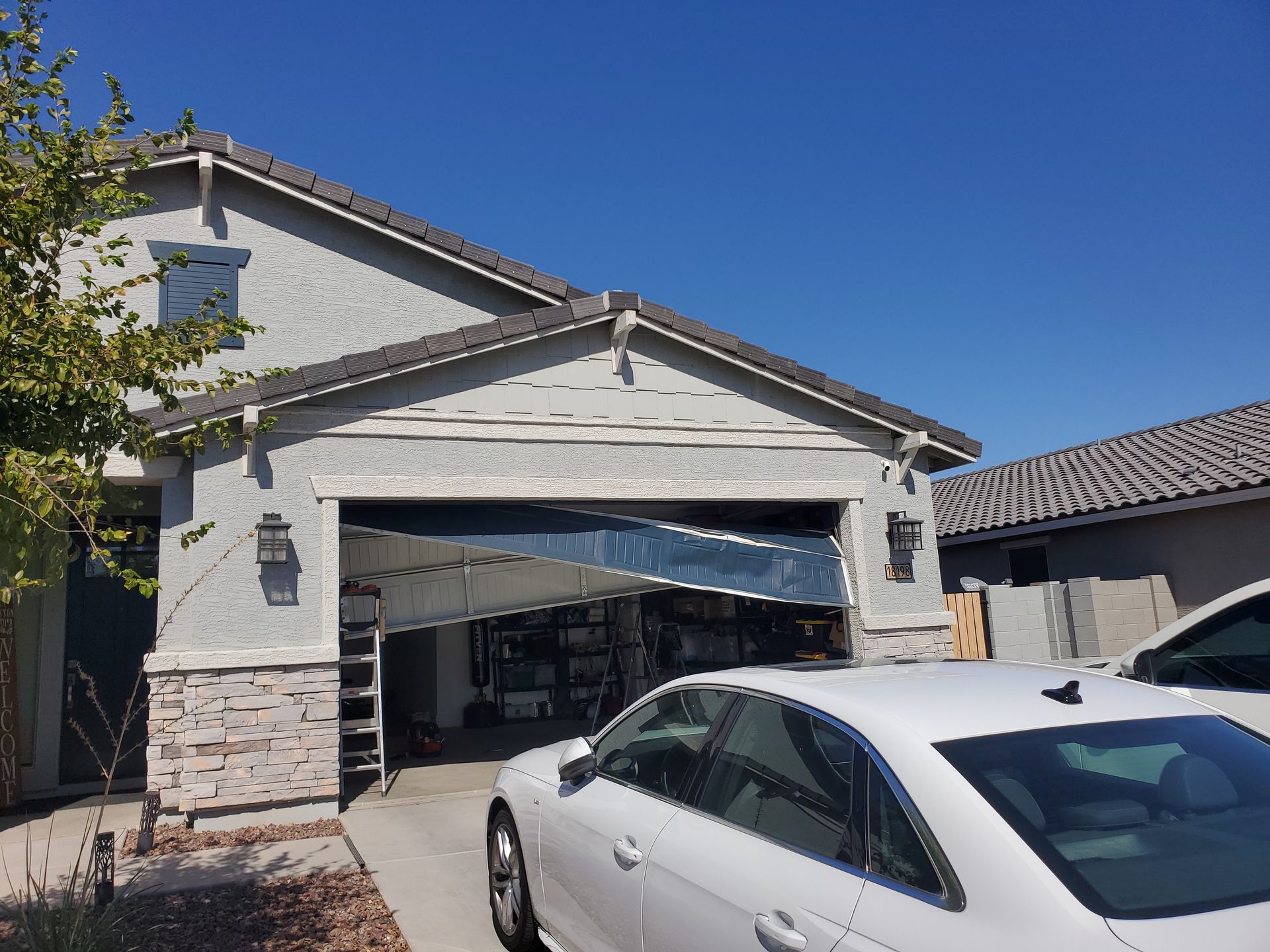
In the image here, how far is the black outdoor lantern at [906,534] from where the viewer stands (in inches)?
388

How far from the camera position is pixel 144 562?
9938mm

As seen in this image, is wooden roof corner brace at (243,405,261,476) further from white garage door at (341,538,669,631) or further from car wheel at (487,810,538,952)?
car wheel at (487,810,538,952)

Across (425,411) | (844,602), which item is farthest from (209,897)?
(844,602)

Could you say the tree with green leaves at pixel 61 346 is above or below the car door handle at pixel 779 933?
above

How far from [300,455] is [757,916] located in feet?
21.1

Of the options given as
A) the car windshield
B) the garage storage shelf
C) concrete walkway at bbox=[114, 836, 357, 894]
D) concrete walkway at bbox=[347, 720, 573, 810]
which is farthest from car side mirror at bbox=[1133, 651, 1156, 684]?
the garage storage shelf

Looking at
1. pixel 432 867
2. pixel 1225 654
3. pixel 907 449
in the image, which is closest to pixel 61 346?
pixel 432 867

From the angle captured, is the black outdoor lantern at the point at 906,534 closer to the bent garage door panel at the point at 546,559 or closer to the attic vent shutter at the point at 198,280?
the bent garage door panel at the point at 546,559

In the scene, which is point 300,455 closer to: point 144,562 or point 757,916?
point 144,562

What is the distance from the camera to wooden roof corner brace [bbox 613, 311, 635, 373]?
29.5ft

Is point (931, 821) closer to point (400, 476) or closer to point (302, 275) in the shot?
point (400, 476)

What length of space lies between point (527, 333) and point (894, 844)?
22.3ft

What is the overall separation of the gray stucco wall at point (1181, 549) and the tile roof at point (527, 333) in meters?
4.22

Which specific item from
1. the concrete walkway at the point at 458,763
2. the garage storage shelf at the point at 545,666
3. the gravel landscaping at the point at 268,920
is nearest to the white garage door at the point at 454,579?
the concrete walkway at the point at 458,763
